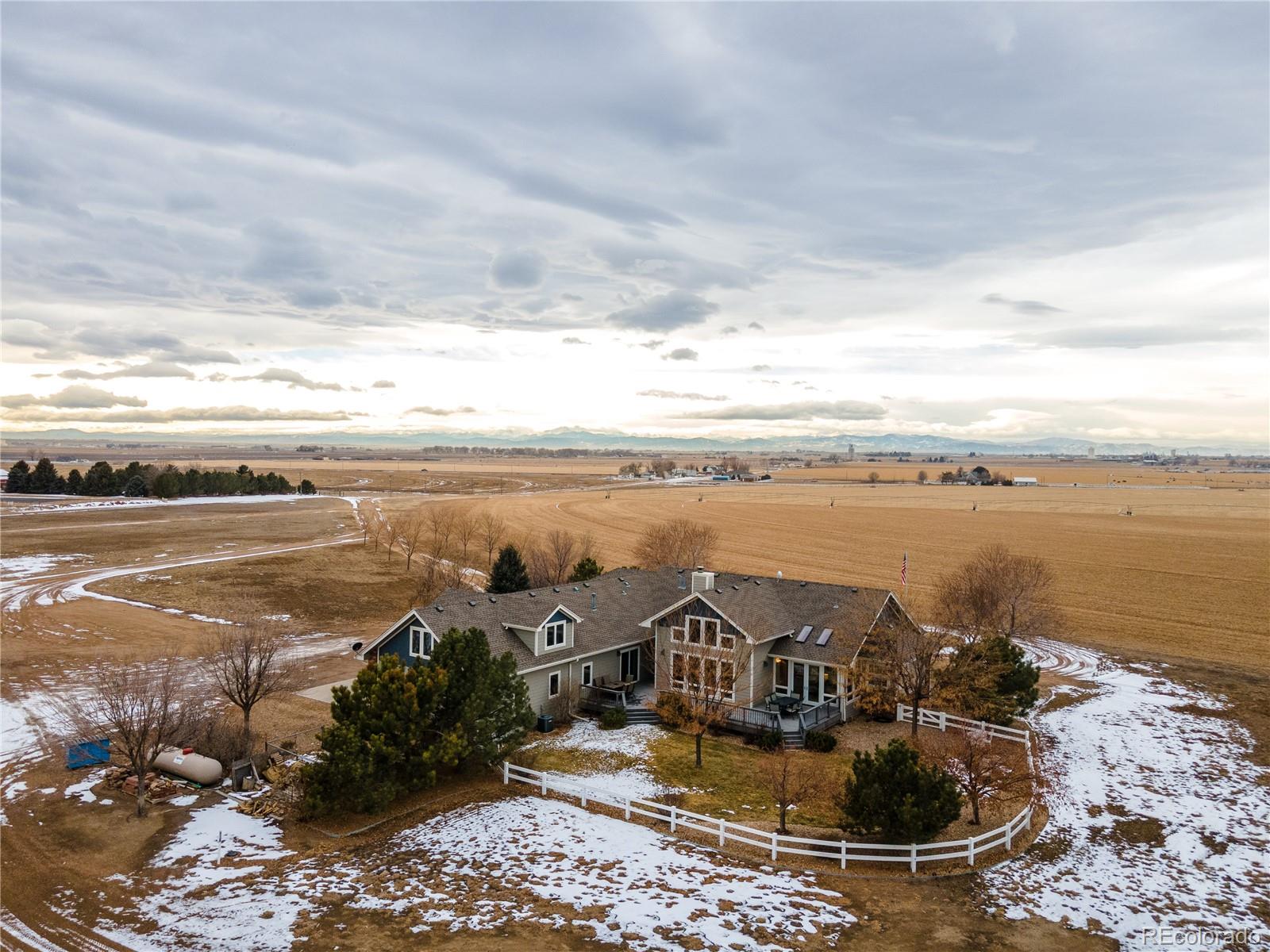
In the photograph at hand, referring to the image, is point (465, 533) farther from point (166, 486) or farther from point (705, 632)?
point (166, 486)

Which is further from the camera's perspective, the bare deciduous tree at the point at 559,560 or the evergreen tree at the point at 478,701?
the bare deciduous tree at the point at 559,560

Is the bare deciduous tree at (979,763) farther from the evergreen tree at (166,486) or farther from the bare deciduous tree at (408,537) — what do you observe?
the evergreen tree at (166,486)

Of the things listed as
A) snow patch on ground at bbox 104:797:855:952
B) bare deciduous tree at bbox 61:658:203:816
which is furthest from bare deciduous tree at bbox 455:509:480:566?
snow patch on ground at bbox 104:797:855:952

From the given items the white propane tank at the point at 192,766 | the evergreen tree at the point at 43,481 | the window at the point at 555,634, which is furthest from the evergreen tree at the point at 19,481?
the window at the point at 555,634

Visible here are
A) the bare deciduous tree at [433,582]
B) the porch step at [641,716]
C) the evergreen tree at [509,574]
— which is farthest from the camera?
the bare deciduous tree at [433,582]

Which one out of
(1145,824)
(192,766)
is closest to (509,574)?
(192,766)

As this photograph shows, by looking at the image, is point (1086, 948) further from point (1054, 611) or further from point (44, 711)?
point (44, 711)

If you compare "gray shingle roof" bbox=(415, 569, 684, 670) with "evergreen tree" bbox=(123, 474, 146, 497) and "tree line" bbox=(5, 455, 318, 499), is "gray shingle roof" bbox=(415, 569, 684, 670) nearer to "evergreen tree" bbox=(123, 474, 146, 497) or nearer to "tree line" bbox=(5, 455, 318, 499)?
"tree line" bbox=(5, 455, 318, 499)
